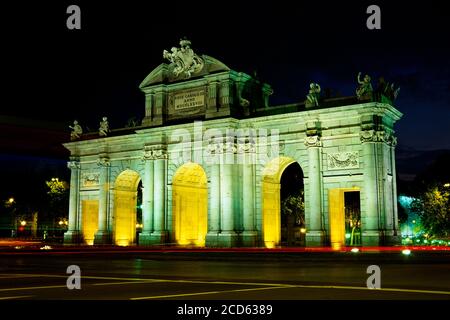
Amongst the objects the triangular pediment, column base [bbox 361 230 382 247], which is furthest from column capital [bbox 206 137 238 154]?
column base [bbox 361 230 382 247]

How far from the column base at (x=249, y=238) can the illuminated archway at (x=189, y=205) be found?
7678mm

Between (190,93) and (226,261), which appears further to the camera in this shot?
(190,93)

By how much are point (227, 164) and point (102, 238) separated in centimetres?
1605

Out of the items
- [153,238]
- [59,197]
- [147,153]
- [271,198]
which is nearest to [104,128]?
[147,153]

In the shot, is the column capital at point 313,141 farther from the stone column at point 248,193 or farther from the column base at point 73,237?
the column base at point 73,237

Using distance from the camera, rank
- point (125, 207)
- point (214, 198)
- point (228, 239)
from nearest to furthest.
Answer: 1. point (228, 239)
2. point (214, 198)
3. point (125, 207)

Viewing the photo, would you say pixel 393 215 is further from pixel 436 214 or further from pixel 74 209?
pixel 74 209

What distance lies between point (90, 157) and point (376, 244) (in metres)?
30.1

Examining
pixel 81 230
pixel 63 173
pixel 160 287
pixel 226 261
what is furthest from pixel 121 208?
pixel 63 173

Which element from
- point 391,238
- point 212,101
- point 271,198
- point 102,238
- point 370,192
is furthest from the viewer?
point 102,238

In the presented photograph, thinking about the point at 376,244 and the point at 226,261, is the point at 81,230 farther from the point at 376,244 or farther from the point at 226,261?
the point at 376,244

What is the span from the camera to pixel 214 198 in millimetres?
46500
